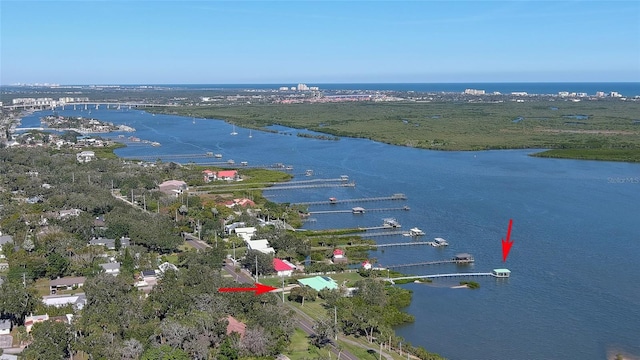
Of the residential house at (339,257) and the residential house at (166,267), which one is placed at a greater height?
the residential house at (166,267)

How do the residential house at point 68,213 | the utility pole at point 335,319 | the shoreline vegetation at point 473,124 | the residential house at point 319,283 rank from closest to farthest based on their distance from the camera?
the utility pole at point 335,319 → the residential house at point 319,283 → the residential house at point 68,213 → the shoreline vegetation at point 473,124

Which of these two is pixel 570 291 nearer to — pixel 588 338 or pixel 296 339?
pixel 588 338

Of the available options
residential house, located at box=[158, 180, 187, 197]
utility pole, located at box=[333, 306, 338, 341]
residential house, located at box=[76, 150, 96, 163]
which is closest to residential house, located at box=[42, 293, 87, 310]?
utility pole, located at box=[333, 306, 338, 341]

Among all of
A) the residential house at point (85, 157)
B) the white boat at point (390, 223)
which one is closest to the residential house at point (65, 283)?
the white boat at point (390, 223)

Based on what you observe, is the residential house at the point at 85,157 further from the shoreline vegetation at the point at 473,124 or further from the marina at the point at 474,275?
the marina at the point at 474,275

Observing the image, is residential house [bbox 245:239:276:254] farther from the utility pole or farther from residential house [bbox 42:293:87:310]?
residential house [bbox 42:293:87:310]

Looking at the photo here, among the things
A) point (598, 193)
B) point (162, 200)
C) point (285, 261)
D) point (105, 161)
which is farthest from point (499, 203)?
point (105, 161)

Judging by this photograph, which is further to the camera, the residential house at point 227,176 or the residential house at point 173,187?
the residential house at point 227,176
